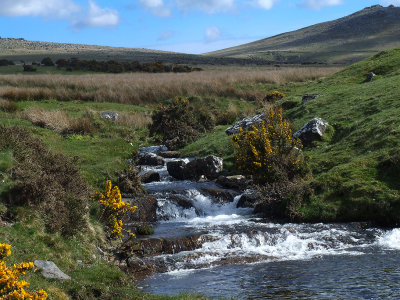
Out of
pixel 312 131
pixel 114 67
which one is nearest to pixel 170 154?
pixel 312 131

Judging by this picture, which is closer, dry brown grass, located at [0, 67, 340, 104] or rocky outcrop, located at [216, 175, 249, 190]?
rocky outcrop, located at [216, 175, 249, 190]

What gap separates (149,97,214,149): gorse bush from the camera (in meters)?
33.4

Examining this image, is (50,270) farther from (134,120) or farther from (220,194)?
(134,120)

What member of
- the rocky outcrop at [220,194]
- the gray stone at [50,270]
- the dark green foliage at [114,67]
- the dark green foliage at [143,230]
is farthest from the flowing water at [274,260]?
the dark green foliage at [114,67]

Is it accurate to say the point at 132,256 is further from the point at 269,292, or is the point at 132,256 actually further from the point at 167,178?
the point at 167,178

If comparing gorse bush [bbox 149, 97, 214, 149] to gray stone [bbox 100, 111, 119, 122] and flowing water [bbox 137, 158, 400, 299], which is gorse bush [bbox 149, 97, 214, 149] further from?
flowing water [bbox 137, 158, 400, 299]

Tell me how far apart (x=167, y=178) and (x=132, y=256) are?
451 inches

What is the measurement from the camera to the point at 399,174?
1812cm

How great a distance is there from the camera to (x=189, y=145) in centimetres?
3212

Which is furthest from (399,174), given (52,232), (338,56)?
(338,56)

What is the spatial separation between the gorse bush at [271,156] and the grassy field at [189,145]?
3.55ft

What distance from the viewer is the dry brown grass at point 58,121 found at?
1266 inches

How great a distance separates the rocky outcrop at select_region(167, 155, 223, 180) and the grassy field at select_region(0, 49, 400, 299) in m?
0.90

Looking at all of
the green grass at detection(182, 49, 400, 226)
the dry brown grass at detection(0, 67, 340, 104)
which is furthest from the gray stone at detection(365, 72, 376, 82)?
the dry brown grass at detection(0, 67, 340, 104)
